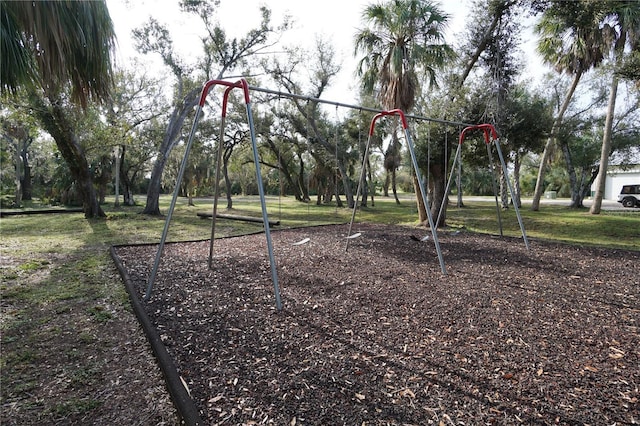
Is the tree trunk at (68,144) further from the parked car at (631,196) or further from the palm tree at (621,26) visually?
the parked car at (631,196)

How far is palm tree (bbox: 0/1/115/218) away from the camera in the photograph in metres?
2.69

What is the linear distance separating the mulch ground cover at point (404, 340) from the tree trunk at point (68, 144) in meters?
6.98

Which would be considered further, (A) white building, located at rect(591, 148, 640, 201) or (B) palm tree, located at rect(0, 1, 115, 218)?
A: (A) white building, located at rect(591, 148, 640, 201)

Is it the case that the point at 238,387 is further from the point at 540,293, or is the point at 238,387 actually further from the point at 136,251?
the point at 136,251

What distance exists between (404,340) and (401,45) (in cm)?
817

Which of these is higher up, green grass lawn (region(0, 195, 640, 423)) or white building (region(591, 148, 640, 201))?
white building (region(591, 148, 640, 201))

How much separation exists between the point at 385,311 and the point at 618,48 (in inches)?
418

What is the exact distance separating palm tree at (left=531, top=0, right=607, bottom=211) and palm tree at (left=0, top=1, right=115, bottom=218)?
1018 cm

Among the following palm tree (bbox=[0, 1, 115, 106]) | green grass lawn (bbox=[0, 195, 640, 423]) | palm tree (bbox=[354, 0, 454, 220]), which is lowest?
green grass lawn (bbox=[0, 195, 640, 423])

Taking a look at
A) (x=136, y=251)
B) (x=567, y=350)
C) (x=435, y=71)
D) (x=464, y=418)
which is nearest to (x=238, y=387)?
(x=464, y=418)

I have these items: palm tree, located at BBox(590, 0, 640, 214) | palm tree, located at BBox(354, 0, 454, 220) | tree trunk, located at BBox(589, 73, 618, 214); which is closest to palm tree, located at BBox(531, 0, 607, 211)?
palm tree, located at BBox(590, 0, 640, 214)

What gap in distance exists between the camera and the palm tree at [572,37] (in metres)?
8.40

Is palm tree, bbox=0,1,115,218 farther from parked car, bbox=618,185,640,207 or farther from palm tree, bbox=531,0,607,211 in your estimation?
parked car, bbox=618,185,640,207

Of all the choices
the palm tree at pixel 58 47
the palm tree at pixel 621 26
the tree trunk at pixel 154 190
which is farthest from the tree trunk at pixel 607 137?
the tree trunk at pixel 154 190
